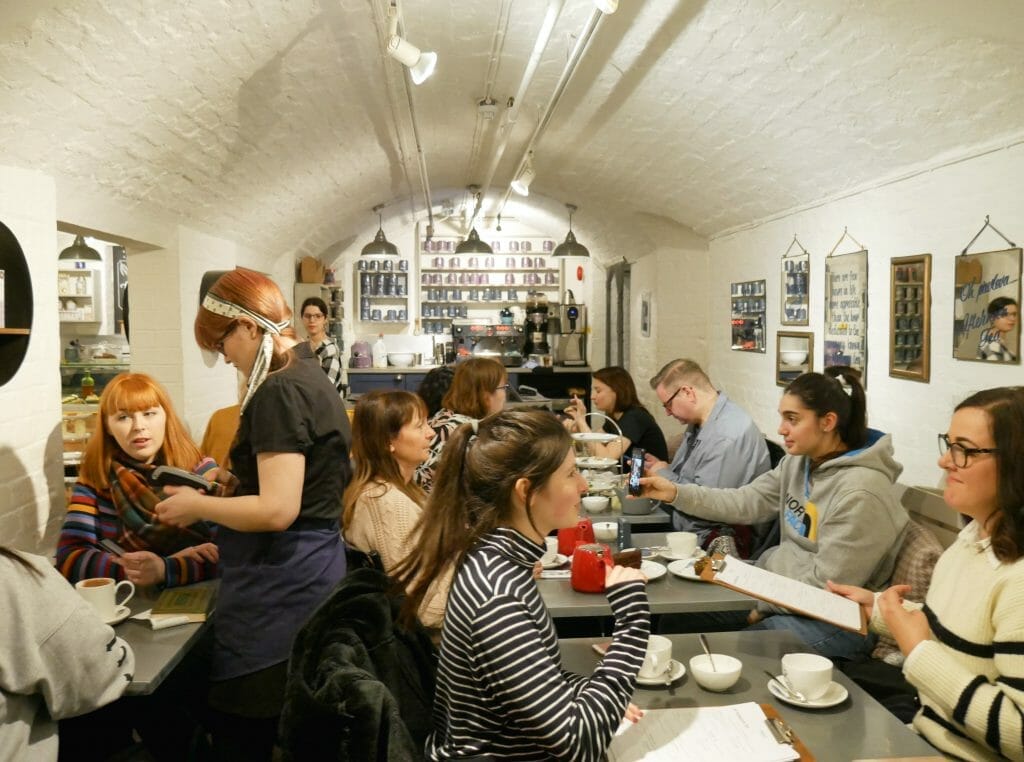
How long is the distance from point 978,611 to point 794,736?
0.50 meters

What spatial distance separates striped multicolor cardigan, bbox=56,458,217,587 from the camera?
2662 mm

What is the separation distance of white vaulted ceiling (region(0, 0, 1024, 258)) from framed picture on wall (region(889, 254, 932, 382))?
1.68 ft

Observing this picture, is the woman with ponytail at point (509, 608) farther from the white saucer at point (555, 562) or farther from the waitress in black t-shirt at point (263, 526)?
the white saucer at point (555, 562)

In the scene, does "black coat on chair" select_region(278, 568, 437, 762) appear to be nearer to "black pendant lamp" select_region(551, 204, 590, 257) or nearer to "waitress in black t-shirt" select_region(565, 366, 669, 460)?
"waitress in black t-shirt" select_region(565, 366, 669, 460)

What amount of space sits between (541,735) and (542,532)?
396 mm

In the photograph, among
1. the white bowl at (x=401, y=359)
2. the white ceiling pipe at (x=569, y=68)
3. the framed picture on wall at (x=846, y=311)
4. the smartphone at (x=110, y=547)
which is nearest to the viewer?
the smartphone at (x=110, y=547)

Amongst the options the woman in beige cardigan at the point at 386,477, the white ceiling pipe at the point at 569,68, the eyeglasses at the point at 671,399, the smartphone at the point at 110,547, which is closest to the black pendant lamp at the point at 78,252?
the white ceiling pipe at the point at 569,68

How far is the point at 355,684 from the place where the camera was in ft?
4.69

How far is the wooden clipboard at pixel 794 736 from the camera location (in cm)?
164

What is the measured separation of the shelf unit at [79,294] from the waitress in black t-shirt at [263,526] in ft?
22.5

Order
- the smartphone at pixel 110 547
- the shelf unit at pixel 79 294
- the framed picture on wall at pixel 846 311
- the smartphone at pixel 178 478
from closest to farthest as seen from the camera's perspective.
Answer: the smartphone at pixel 178 478 → the smartphone at pixel 110 547 → the framed picture on wall at pixel 846 311 → the shelf unit at pixel 79 294

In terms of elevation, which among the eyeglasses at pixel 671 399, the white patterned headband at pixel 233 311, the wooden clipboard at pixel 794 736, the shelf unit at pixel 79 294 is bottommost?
the wooden clipboard at pixel 794 736

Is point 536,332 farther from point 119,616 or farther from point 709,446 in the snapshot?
point 119,616

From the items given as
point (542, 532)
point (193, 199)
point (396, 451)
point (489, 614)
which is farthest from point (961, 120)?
point (193, 199)
